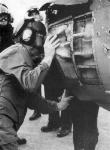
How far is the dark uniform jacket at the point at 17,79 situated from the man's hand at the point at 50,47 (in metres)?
0.06

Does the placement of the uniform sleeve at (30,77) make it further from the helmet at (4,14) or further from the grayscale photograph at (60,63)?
the helmet at (4,14)

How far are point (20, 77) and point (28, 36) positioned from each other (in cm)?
46

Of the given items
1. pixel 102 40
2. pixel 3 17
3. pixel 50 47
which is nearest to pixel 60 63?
pixel 50 47

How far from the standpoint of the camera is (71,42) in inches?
125

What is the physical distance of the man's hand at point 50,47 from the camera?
3.17 metres

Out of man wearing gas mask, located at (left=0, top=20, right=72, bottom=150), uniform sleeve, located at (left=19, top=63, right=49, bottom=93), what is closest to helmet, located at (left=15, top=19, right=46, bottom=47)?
man wearing gas mask, located at (left=0, top=20, right=72, bottom=150)

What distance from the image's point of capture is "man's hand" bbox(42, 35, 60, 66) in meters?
3.17

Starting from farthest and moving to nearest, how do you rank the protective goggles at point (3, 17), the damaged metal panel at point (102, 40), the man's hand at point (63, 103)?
the protective goggles at point (3, 17) → the man's hand at point (63, 103) → the damaged metal panel at point (102, 40)

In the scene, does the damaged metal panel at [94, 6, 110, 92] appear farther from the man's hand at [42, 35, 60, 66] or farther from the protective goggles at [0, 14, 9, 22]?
the protective goggles at [0, 14, 9, 22]

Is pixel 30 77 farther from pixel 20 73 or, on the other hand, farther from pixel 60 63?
pixel 60 63

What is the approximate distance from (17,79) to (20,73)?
9 centimetres

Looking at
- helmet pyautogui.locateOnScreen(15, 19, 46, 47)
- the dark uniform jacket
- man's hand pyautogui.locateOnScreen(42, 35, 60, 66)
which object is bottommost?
the dark uniform jacket

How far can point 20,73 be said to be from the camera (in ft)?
10.0

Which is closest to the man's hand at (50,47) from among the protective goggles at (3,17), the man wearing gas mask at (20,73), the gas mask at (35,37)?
the man wearing gas mask at (20,73)
